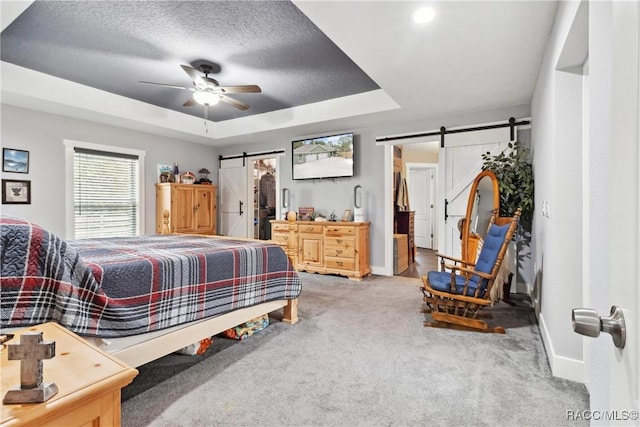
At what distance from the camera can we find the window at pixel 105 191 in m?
4.60

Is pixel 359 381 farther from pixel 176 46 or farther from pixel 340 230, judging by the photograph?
pixel 176 46

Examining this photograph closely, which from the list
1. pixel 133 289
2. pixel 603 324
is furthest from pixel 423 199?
pixel 603 324

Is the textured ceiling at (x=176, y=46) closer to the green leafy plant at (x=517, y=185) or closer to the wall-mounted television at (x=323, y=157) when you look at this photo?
the wall-mounted television at (x=323, y=157)

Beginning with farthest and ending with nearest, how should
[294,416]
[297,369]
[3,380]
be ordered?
[297,369] → [294,416] → [3,380]

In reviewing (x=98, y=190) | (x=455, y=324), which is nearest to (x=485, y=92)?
(x=455, y=324)

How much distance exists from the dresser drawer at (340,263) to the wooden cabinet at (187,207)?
2577 mm

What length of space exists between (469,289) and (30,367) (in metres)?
2.76

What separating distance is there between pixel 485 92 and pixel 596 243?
3.13 meters

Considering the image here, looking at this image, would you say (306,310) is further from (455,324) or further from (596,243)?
(596,243)

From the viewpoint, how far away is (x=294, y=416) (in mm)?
1619

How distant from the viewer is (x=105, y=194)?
16.2 feet

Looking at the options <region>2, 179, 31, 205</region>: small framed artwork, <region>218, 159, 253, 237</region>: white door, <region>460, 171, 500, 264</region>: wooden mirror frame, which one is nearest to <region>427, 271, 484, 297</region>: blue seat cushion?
<region>460, 171, 500, 264</region>: wooden mirror frame

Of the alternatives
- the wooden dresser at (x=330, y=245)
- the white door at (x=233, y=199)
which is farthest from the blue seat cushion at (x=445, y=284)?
the white door at (x=233, y=199)

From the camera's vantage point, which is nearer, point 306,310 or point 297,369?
point 297,369
